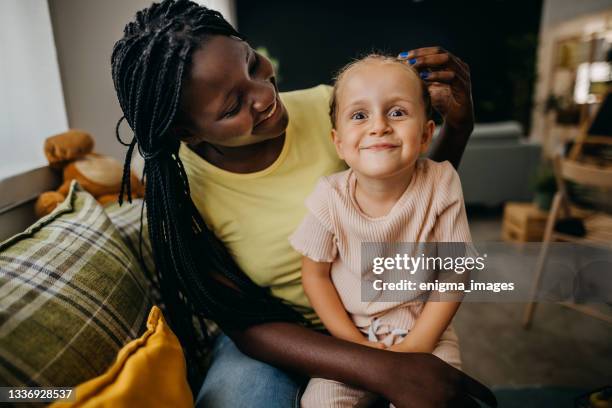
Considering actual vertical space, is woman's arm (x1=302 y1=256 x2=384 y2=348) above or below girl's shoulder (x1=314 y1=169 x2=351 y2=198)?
below

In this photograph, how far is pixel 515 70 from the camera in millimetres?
6344

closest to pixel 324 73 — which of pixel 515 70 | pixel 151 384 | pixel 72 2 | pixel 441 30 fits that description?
pixel 441 30

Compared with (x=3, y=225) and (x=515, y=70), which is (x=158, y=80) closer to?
(x=3, y=225)

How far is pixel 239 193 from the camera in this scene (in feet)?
Result: 3.00

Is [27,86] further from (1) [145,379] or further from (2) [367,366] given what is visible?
(2) [367,366]

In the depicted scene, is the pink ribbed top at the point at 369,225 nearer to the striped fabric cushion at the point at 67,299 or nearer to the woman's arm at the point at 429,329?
the woman's arm at the point at 429,329

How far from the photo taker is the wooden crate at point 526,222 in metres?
2.76

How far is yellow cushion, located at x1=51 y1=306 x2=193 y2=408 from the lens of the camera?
52cm

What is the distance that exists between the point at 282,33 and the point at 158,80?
244 inches

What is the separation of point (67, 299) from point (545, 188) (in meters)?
2.96

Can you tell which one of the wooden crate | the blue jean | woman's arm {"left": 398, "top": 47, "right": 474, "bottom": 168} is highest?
woman's arm {"left": 398, "top": 47, "right": 474, "bottom": 168}

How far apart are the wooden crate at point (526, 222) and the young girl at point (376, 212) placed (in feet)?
7.48

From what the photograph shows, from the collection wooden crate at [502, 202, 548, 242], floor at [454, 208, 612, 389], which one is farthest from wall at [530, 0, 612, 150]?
floor at [454, 208, 612, 389]

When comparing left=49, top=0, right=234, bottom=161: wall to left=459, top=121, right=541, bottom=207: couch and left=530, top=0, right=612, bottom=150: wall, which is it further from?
left=530, top=0, right=612, bottom=150: wall
